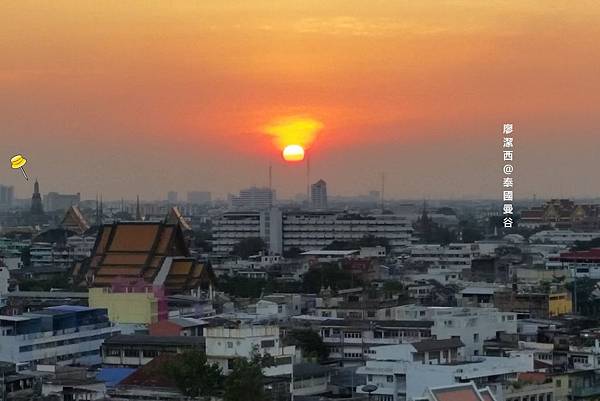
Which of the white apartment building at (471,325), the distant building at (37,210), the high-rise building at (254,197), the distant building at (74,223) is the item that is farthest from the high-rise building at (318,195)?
the white apartment building at (471,325)

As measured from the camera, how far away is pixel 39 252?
253ft

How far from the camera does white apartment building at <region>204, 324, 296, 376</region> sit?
29500mm

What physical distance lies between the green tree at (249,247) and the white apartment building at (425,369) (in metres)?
47.5

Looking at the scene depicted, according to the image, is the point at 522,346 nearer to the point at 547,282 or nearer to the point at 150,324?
the point at 150,324

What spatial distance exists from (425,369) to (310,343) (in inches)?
211

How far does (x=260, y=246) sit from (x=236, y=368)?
182ft

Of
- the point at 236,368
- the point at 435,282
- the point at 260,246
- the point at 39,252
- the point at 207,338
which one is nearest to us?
the point at 236,368

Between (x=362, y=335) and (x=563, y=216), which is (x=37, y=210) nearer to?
(x=563, y=216)

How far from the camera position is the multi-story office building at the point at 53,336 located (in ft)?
111

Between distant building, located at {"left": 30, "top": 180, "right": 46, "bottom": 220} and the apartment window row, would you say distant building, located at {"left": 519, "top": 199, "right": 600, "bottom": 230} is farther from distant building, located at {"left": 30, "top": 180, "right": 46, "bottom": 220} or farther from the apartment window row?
the apartment window row

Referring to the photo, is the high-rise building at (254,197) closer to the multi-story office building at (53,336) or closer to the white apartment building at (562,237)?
the white apartment building at (562,237)

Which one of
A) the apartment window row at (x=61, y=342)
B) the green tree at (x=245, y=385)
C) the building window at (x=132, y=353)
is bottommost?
the green tree at (x=245, y=385)

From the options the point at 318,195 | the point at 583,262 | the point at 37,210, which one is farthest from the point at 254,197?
the point at 583,262

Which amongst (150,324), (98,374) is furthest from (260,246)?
(98,374)
